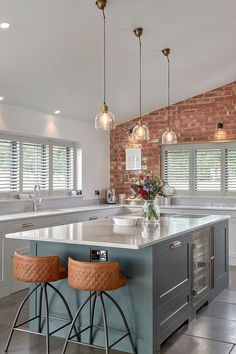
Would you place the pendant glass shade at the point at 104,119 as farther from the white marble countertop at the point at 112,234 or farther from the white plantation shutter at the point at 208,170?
the white plantation shutter at the point at 208,170

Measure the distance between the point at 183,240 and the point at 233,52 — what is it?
306cm

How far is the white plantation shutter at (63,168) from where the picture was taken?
676cm

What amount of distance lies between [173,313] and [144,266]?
67 centimetres

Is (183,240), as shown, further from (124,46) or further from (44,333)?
(124,46)

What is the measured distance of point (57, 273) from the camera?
3232 millimetres

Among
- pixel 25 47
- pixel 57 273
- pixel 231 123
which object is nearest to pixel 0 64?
pixel 25 47

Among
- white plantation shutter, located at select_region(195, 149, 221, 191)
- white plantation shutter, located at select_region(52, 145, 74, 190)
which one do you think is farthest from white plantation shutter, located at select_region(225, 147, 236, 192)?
white plantation shutter, located at select_region(52, 145, 74, 190)

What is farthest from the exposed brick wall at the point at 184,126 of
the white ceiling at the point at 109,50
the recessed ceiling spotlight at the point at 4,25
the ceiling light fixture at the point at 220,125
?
the recessed ceiling spotlight at the point at 4,25

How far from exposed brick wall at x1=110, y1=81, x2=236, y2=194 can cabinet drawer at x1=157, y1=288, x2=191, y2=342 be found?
151 inches

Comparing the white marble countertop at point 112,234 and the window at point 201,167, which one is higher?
the window at point 201,167

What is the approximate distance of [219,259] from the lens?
487 centimetres

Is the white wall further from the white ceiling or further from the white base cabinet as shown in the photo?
the white base cabinet

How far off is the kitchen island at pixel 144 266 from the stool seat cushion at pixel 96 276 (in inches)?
6.9

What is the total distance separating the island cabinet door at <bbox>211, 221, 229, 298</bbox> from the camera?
4652 millimetres
